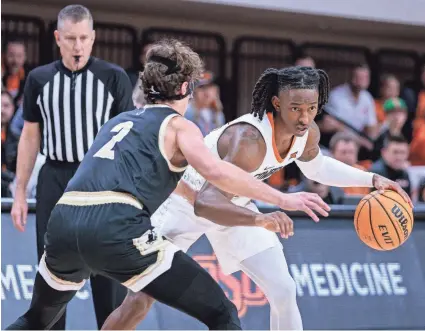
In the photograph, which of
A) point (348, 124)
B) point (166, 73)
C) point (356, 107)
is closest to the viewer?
point (166, 73)

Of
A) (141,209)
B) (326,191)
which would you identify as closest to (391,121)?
(326,191)

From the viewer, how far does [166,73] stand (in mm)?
4004

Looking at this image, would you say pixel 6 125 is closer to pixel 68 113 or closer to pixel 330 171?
pixel 68 113

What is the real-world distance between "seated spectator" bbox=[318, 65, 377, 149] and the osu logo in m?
3.72

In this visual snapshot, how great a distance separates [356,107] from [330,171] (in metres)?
5.01

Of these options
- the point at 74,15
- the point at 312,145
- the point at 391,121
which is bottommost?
the point at 312,145

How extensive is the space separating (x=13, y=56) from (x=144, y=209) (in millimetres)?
5185

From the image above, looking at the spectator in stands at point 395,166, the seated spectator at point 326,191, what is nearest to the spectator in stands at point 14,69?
the seated spectator at point 326,191

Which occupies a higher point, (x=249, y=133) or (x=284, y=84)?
(x=284, y=84)

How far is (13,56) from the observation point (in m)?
8.66

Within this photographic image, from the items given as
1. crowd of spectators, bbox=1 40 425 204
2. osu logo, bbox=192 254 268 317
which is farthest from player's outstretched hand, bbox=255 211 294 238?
crowd of spectators, bbox=1 40 425 204

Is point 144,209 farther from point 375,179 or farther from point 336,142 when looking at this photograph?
point 336,142

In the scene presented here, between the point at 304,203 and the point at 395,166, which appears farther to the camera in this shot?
the point at 395,166

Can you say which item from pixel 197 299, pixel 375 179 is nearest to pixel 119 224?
pixel 197 299
